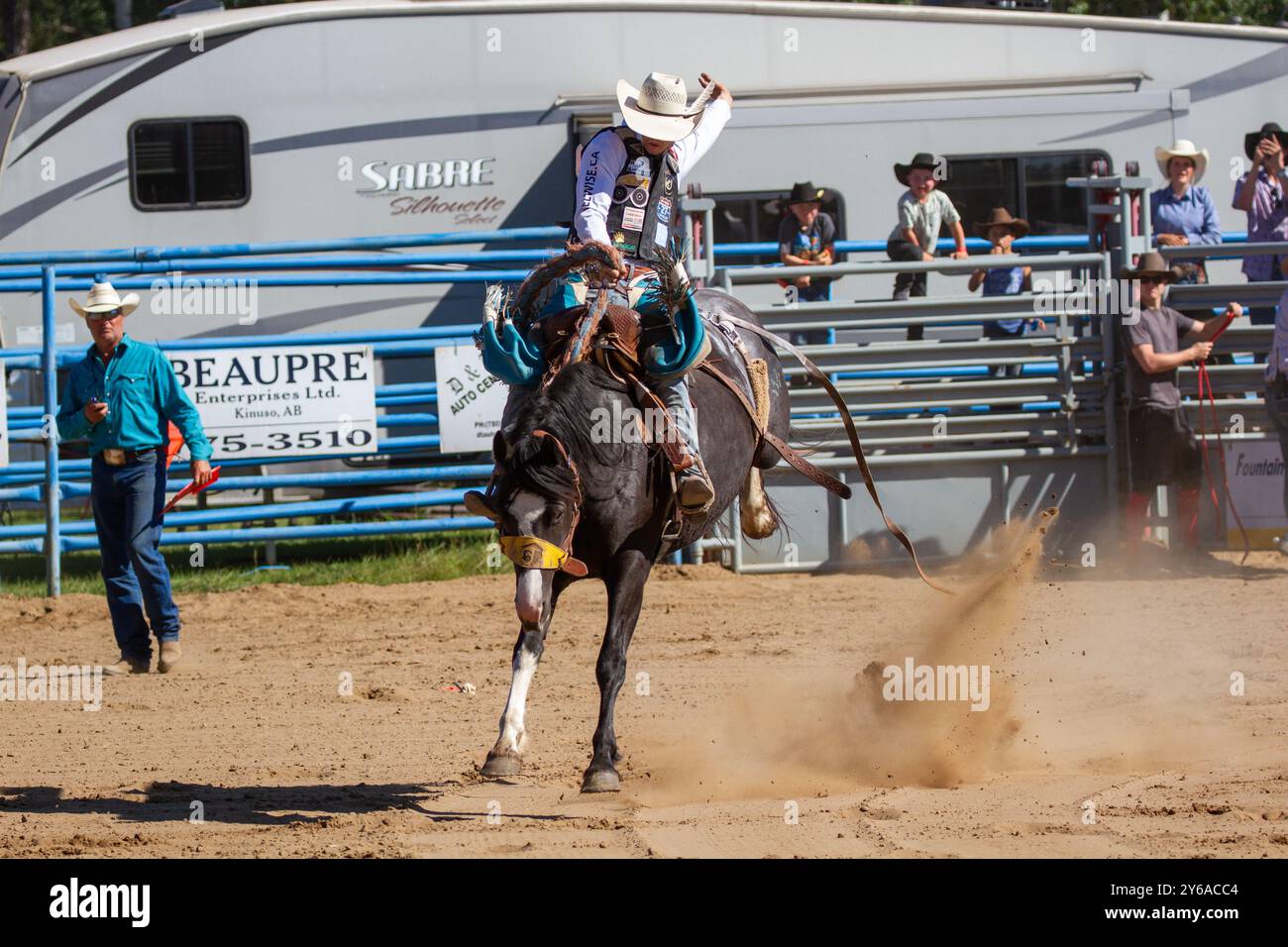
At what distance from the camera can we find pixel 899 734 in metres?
7.11

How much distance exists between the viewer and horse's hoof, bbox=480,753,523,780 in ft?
20.0

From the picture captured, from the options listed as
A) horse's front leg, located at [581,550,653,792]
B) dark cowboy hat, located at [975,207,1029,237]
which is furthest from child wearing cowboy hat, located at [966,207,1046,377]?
horse's front leg, located at [581,550,653,792]

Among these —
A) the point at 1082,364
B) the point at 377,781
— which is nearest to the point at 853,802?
the point at 377,781

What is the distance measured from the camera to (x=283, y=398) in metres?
12.4

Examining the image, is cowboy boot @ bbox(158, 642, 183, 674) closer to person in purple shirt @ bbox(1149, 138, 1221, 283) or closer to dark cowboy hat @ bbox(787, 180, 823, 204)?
dark cowboy hat @ bbox(787, 180, 823, 204)

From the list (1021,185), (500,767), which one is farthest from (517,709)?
(1021,185)

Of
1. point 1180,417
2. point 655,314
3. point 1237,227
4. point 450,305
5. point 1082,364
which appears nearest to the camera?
point 655,314

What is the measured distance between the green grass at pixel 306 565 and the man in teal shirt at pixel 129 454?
256 cm

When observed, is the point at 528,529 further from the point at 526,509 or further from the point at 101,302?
the point at 101,302

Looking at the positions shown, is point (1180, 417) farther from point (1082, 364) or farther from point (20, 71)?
point (20, 71)

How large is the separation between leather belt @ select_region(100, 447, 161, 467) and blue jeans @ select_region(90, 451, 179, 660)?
0.02 m

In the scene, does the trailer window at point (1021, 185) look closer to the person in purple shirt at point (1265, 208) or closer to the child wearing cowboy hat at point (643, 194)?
the person in purple shirt at point (1265, 208)

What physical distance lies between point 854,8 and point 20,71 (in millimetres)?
7415

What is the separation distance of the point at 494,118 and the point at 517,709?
8.84 metres
